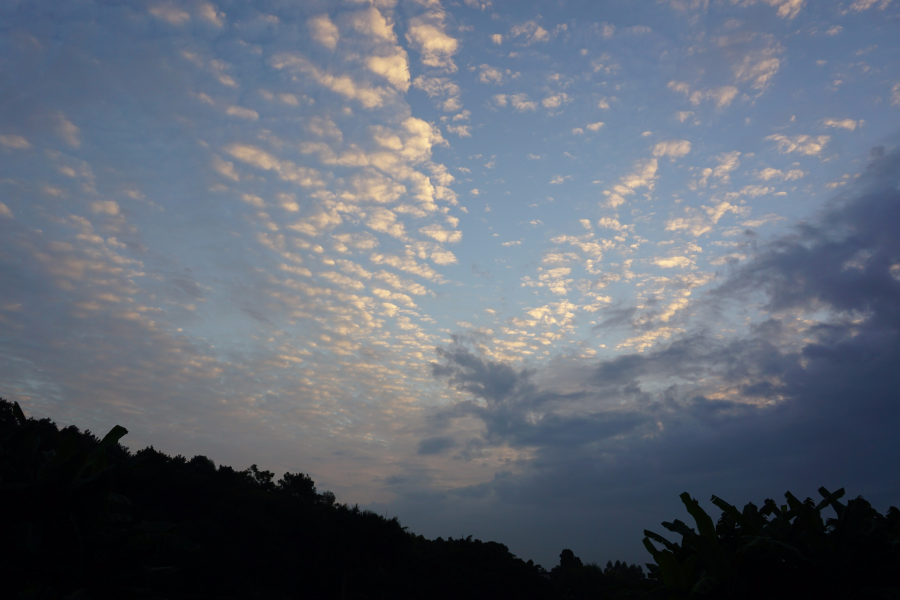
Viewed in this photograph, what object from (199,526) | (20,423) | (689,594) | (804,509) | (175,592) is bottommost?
(175,592)

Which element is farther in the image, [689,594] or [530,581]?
[530,581]

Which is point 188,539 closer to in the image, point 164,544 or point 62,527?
point 164,544

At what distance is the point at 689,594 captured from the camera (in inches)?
400

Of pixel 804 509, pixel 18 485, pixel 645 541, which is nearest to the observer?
pixel 18 485

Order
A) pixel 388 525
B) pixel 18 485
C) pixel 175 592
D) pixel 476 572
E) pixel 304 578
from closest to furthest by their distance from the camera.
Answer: pixel 18 485 < pixel 175 592 < pixel 304 578 < pixel 388 525 < pixel 476 572

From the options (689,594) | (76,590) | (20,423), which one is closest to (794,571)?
(689,594)

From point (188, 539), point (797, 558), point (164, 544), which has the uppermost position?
point (797, 558)

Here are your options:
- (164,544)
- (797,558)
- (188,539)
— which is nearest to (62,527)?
(164,544)

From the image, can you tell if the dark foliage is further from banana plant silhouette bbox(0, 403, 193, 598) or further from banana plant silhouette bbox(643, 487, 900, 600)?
banana plant silhouette bbox(643, 487, 900, 600)

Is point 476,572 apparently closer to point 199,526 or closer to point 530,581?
point 530,581

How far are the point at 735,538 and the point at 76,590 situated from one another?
12.9 metres

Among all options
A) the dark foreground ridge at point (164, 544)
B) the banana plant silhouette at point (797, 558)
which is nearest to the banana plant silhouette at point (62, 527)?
the dark foreground ridge at point (164, 544)

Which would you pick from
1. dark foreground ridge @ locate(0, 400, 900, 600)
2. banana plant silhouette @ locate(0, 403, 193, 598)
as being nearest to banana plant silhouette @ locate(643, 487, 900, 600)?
dark foreground ridge @ locate(0, 400, 900, 600)

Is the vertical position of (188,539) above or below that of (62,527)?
below
